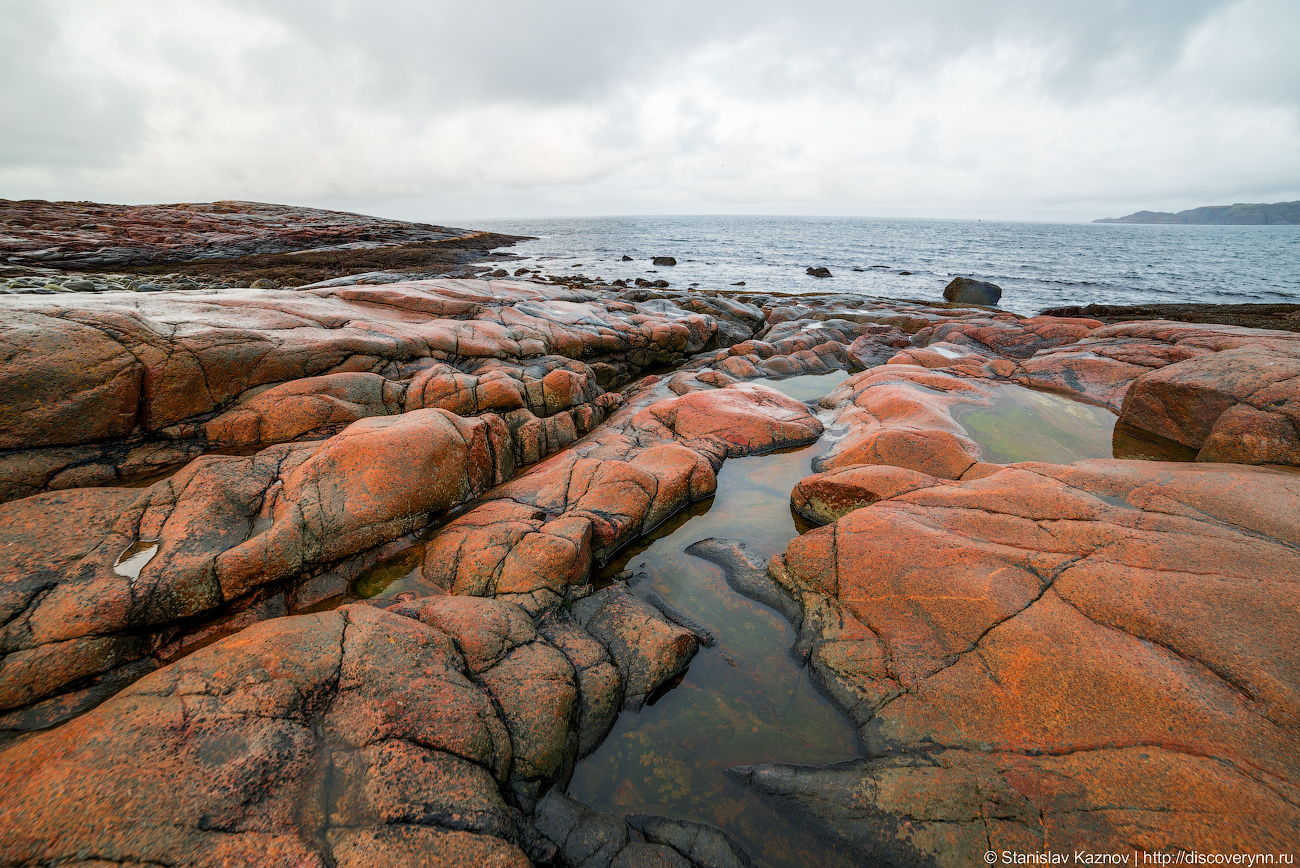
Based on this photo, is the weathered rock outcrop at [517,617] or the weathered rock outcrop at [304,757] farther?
the weathered rock outcrop at [517,617]

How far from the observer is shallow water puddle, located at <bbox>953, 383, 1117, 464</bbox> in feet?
30.3

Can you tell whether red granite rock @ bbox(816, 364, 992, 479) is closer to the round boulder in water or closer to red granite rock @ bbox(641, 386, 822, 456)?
red granite rock @ bbox(641, 386, 822, 456)

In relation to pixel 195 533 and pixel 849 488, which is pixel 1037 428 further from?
pixel 195 533

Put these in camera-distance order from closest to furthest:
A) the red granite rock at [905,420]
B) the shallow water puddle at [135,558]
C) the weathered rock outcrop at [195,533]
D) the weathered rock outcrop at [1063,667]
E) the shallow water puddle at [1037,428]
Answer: the weathered rock outcrop at [1063,667]
the weathered rock outcrop at [195,533]
the shallow water puddle at [135,558]
the red granite rock at [905,420]
the shallow water puddle at [1037,428]

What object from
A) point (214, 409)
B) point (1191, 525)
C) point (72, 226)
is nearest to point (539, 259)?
point (72, 226)

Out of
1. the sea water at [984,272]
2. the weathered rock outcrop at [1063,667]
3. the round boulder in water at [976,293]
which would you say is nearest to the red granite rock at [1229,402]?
the weathered rock outcrop at [1063,667]

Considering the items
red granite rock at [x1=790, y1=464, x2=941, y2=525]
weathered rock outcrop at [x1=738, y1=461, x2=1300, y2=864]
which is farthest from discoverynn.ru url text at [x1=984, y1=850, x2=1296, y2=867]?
red granite rock at [x1=790, y1=464, x2=941, y2=525]

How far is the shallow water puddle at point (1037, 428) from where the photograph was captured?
923 cm

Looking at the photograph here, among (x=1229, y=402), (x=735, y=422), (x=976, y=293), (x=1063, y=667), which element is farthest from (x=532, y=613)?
(x=976, y=293)

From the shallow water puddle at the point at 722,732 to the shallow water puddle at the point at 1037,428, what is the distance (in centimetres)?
651

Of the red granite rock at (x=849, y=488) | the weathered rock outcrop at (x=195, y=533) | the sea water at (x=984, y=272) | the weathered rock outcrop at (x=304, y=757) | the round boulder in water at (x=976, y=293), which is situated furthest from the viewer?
the sea water at (x=984, y=272)

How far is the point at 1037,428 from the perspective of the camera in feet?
33.9

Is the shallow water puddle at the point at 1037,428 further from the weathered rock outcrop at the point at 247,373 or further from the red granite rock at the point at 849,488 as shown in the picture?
the weathered rock outcrop at the point at 247,373

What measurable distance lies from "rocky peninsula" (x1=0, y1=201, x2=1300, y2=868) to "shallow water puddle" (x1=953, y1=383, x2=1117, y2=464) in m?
0.21
